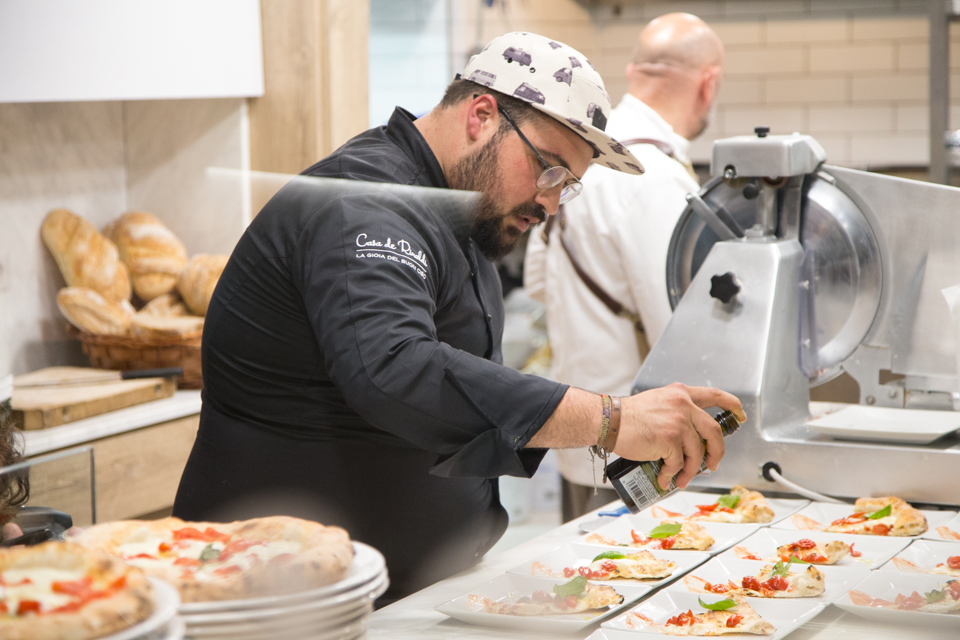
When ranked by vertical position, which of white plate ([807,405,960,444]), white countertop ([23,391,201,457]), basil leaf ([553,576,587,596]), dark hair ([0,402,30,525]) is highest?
white countertop ([23,391,201,457])

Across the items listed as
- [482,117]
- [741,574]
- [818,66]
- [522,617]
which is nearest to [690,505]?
[741,574]

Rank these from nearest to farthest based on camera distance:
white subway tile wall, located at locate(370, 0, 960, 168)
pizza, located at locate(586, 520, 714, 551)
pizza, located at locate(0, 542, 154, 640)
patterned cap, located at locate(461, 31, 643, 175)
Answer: pizza, located at locate(0, 542, 154, 640) → patterned cap, located at locate(461, 31, 643, 175) → pizza, located at locate(586, 520, 714, 551) → white subway tile wall, located at locate(370, 0, 960, 168)

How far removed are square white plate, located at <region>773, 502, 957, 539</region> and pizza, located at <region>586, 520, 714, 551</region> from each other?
0.43ft

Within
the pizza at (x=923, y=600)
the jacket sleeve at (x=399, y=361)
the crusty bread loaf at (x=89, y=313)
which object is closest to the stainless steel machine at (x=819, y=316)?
the pizza at (x=923, y=600)

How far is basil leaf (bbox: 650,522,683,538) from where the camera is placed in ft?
4.24

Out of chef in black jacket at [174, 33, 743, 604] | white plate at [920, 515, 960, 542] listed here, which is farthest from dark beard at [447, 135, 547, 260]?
white plate at [920, 515, 960, 542]

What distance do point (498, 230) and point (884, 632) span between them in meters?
0.60

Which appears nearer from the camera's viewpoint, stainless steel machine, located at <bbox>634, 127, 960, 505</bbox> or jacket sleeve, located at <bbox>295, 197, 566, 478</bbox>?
jacket sleeve, located at <bbox>295, 197, 566, 478</bbox>

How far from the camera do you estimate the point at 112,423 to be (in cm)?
89

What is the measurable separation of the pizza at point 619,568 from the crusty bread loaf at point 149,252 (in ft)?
1.71

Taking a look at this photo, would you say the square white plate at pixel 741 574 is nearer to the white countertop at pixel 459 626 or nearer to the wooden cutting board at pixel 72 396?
the white countertop at pixel 459 626

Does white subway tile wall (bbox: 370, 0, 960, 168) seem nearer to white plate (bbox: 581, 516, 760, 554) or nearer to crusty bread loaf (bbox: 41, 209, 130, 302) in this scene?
white plate (bbox: 581, 516, 760, 554)

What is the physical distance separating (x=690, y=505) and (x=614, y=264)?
835 millimetres

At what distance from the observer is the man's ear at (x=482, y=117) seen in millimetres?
1163
